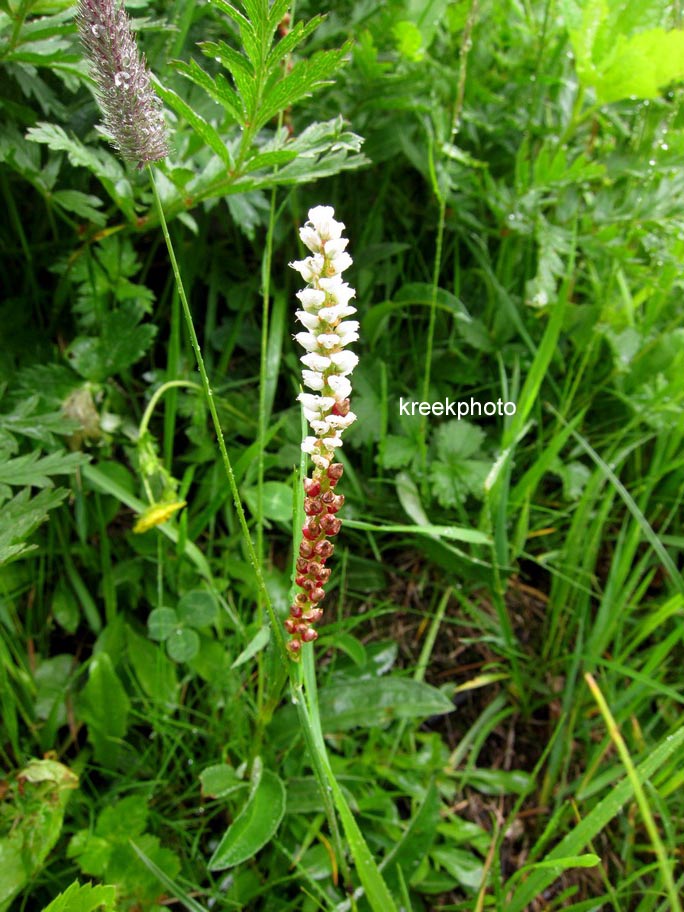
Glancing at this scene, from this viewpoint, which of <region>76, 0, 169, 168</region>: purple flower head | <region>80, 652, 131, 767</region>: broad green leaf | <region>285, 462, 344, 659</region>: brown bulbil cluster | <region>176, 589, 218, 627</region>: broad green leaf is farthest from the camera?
<region>176, 589, 218, 627</region>: broad green leaf

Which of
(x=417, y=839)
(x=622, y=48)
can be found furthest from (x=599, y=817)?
(x=622, y=48)

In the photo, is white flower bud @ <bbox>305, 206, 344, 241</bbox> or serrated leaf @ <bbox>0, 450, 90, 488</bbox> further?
serrated leaf @ <bbox>0, 450, 90, 488</bbox>

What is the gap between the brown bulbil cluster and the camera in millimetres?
977

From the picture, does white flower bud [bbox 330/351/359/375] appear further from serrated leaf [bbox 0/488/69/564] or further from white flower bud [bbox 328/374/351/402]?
serrated leaf [bbox 0/488/69/564]

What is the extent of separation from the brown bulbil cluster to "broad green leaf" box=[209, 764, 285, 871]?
402mm

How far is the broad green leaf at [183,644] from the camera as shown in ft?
4.99

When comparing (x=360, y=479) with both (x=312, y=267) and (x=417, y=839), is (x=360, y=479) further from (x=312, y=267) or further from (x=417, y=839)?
(x=312, y=267)

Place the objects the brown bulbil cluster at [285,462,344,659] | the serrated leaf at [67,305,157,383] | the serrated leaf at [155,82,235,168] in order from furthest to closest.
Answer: the serrated leaf at [67,305,157,383], the serrated leaf at [155,82,235,168], the brown bulbil cluster at [285,462,344,659]

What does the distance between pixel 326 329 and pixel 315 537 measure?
0.95 ft

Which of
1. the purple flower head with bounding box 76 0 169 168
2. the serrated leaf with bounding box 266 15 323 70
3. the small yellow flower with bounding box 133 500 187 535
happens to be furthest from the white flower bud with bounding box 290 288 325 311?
the small yellow flower with bounding box 133 500 187 535

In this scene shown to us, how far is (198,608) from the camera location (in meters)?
1.58

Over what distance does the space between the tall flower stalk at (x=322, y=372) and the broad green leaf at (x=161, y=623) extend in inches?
21.1

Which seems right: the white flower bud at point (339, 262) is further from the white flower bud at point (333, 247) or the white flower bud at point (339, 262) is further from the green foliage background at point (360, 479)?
the green foliage background at point (360, 479)

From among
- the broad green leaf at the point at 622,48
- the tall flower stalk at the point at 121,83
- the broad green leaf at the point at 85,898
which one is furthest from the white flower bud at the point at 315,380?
the broad green leaf at the point at 622,48
